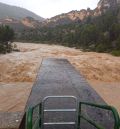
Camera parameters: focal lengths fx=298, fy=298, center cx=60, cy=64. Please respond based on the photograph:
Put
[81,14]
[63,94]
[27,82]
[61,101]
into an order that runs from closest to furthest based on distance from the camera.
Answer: [61,101] → [63,94] → [27,82] → [81,14]

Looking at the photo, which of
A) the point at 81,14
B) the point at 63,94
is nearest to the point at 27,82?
the point at 63,94

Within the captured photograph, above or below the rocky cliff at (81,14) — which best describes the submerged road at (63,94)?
below

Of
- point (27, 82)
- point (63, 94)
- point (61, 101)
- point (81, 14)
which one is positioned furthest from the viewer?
point (81, 14)

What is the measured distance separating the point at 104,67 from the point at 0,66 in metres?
10.7

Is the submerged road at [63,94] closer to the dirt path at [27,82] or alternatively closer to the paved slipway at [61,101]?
the paved slipway at [61,101]

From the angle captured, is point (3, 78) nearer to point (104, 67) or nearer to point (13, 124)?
point (104, 67)

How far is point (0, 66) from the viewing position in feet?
100

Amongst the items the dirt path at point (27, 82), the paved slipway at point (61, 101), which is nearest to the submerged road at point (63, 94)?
the paved slipway at point (61, 101)

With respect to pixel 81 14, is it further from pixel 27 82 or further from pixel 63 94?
pixel 63 94

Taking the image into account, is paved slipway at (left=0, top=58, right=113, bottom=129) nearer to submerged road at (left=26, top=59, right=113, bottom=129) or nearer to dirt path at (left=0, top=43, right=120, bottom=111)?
submerged road at (left=26, top=59, right=113, bottom=129)

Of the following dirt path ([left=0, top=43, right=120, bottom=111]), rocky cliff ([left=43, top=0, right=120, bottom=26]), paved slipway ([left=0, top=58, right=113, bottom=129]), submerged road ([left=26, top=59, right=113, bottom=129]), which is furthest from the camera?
rocky cliff ([left=43, top=0, right=120, bottom=26])

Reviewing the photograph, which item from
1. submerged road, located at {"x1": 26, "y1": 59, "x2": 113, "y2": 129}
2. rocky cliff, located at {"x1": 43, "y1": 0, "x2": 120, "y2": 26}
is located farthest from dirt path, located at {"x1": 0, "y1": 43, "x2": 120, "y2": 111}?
rocky cliff, located at {"x1": 43, "y1": 0, "x2": 120, "y2": 26}

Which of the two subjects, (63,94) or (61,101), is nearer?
(61,101)

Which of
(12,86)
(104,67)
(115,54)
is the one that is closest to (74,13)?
(115,54)
